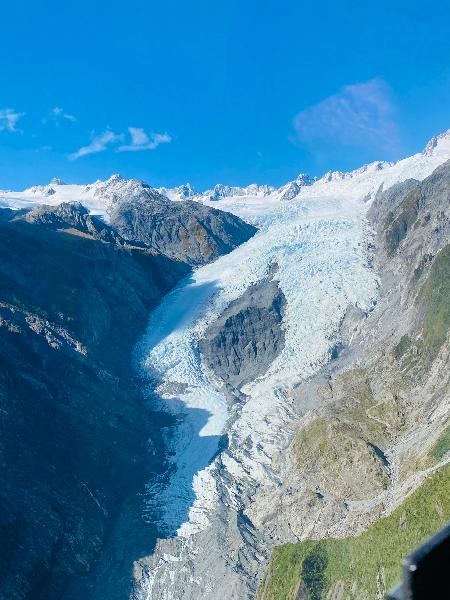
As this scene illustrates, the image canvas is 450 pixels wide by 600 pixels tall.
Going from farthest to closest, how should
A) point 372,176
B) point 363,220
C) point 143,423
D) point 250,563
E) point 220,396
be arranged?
point 372,176
point 363,220
point 220,396
point 143,423
point 250,563

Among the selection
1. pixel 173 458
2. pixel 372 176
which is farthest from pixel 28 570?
pixel 372 176

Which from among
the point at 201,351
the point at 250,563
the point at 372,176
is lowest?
the point at 250,563

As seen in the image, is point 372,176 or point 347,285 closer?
point 347,285

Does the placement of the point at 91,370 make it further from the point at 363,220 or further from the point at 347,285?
the point at 363,220

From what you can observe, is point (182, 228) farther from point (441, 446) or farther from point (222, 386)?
point (441, 446)

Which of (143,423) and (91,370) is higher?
(91,370)

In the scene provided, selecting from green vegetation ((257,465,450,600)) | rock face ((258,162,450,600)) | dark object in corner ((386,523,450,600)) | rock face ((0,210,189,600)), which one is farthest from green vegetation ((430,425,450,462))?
dark object in corner ((386,523,450,600))

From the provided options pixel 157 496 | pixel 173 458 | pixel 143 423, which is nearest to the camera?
pixel 157 496
